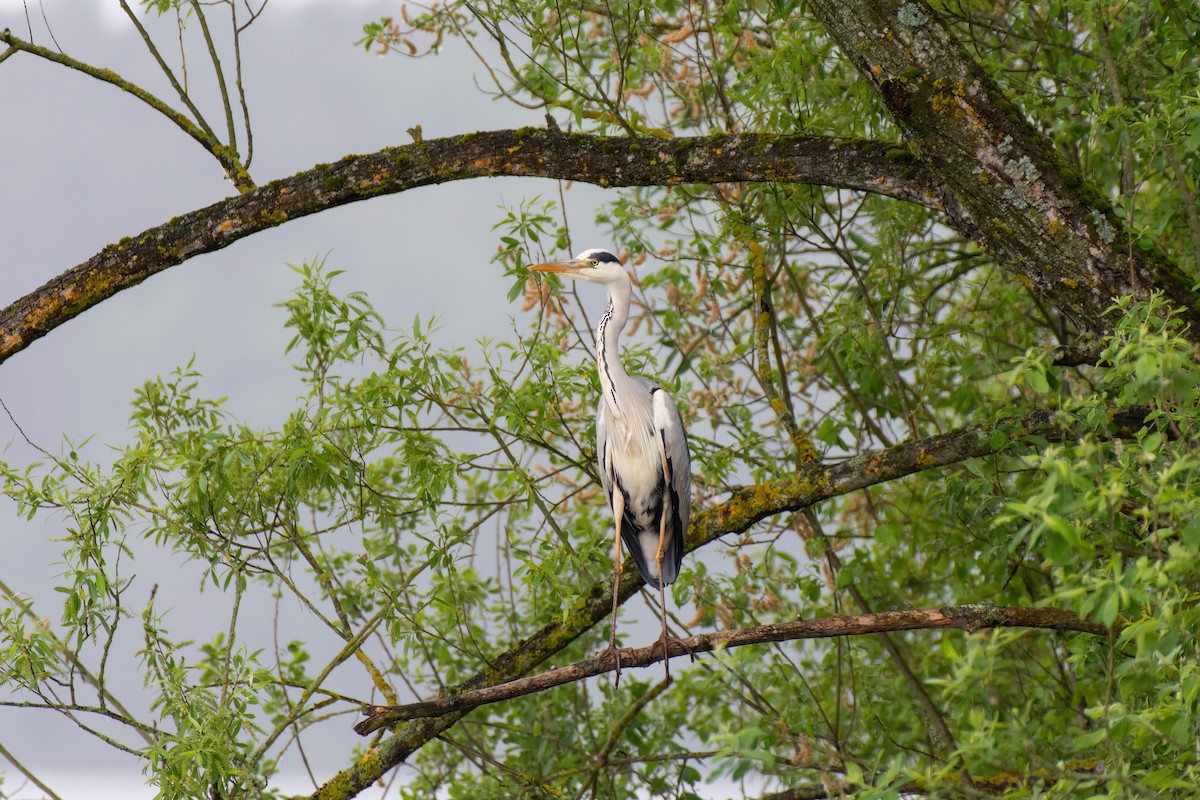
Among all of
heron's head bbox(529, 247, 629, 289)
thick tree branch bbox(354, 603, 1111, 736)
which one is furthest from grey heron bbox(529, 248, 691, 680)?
thick tree branch bbox(354, 603, 1111, 736)

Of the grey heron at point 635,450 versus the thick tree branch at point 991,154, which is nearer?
the thick tree branch at point 991,154

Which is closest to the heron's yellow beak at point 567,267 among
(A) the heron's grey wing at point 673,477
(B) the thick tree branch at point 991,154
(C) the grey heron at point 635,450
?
(C) the grey heron at point 635,450

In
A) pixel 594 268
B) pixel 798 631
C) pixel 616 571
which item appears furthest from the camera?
pixel 594 268

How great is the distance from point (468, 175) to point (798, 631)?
64.6 inches

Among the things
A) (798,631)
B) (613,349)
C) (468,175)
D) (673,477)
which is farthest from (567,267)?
(798,631)

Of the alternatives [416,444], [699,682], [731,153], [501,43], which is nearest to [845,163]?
[731,153]

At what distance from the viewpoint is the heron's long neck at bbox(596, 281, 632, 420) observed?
4.10 m

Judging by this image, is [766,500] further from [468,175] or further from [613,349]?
[468,175]

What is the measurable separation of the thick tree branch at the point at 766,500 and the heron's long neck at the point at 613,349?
0.49 meters

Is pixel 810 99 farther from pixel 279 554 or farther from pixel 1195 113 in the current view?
pixel 279 554

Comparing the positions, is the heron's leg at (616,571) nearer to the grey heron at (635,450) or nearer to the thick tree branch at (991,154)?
the grey heron at (635,450)

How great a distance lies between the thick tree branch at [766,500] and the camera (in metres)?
3.80

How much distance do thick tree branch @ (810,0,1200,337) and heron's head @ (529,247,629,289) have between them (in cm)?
111

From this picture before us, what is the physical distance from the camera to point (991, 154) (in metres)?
3.41
